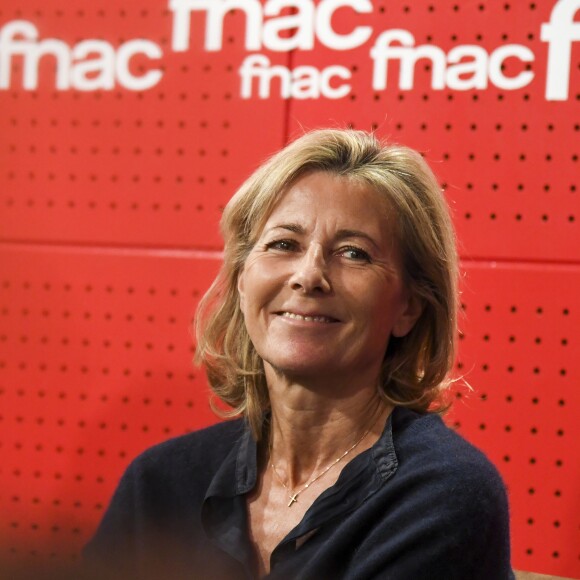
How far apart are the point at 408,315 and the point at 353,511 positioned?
1.40ft

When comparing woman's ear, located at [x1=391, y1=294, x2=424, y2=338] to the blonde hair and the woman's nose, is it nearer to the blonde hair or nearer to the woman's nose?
the blonde hair

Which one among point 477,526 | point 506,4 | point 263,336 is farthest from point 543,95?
point 477,526

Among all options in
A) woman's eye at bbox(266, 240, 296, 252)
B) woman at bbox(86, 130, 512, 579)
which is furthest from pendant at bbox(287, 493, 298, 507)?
woman's eye at bbox(266, 240, 296, 252)

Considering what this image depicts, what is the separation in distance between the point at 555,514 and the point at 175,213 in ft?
4.44

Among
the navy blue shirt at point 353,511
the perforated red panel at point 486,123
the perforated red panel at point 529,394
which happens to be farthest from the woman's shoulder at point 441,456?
the perforated red panel at point 486,123

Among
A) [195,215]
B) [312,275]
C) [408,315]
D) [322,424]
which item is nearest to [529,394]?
[408,315]

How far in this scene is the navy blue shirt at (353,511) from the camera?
1.31 m

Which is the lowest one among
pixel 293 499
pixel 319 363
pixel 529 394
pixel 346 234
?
pixel 293 499

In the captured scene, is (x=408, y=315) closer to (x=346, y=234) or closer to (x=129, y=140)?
(x=346, y=234)

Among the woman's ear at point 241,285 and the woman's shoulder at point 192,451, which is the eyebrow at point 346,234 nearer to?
the woman's ear at point 241,285

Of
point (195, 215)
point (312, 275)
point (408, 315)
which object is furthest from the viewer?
point (195, 215)

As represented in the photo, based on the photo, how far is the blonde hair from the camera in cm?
162

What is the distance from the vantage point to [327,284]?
1571 millimetres

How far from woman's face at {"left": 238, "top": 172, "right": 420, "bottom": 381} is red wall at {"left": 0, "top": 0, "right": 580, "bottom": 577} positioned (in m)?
0.69
